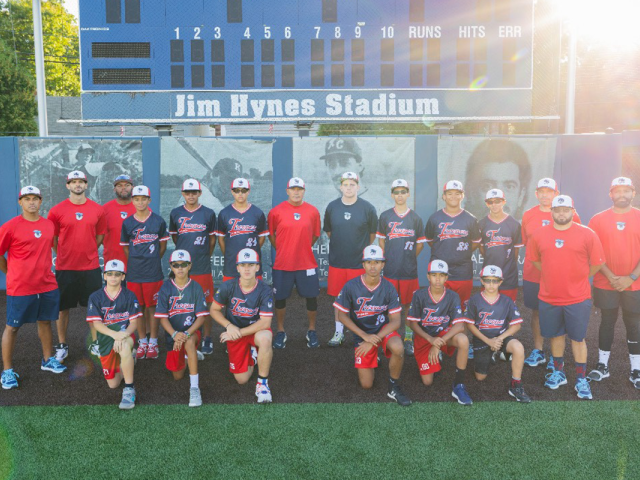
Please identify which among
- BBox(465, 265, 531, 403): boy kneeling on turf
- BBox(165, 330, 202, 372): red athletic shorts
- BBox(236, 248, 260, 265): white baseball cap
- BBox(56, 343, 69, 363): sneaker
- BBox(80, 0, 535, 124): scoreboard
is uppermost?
BBox(80, 0, 535, 124): scoreboard

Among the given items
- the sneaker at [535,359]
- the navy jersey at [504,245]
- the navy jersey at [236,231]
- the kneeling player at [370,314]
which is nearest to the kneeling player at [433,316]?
the kneeling player at [370,314]

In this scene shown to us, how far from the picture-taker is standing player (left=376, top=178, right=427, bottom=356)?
6254 millimetres

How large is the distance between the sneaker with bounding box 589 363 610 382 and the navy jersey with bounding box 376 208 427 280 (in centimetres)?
222

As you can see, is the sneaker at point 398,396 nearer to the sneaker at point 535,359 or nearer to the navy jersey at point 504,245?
the sneaker at point 535,359

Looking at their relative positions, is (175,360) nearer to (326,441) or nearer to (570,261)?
(326,441)

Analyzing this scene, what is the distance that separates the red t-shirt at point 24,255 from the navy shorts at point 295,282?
2.73 meters

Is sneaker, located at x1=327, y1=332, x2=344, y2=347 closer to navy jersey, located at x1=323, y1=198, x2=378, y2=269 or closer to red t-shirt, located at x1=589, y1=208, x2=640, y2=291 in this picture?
navy jersey, located at x1=323, y1=198, x2=378, y2=269

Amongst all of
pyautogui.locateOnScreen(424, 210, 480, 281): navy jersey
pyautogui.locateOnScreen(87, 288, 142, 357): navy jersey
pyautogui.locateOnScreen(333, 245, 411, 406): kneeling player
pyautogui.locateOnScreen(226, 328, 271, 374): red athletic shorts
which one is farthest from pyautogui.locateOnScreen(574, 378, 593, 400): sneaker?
pyautogui.locateOnScreen(87, 288, 142, 357): navy jersey

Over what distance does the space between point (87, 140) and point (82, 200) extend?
3638 mm

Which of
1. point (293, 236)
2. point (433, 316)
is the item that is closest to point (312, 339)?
point (293, 236)

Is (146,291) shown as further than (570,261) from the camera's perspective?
Yes

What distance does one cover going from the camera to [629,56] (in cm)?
2873

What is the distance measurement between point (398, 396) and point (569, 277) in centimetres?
212

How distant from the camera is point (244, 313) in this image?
17.6 feet
